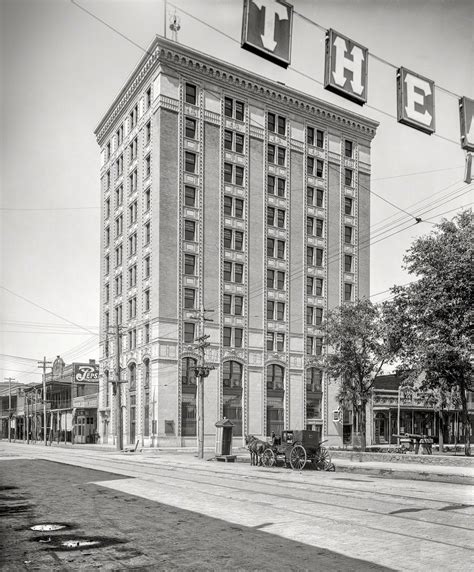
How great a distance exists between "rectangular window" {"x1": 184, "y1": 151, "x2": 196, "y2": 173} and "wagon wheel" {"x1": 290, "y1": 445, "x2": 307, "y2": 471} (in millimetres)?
37747

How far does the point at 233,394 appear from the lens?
61.6 m

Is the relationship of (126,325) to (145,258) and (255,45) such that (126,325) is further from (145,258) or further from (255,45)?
(255,45)

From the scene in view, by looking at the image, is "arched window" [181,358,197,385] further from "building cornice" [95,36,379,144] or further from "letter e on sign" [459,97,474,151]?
"letter e on sign" [459,97,474,151]

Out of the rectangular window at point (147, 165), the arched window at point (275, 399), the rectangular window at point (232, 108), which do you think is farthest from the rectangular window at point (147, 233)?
the arched window at point (275, 399)


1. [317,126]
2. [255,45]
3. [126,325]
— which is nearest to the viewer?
[255,45]

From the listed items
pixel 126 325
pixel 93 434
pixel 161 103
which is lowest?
pixel 93 434

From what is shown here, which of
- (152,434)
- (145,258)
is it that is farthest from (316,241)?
(152,434)

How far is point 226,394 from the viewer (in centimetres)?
6106

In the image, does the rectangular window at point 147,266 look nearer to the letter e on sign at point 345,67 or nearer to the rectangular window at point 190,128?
the rectangular window at point 190,128

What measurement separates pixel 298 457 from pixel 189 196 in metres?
37.0

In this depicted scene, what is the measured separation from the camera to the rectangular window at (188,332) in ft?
194

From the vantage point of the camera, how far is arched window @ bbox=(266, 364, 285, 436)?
63.9 metres

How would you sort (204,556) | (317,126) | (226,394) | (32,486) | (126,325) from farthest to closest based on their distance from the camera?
(317,126)
(126,325)
(226,394)
(32,486)
(204,556)

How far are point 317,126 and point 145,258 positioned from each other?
23735mm
